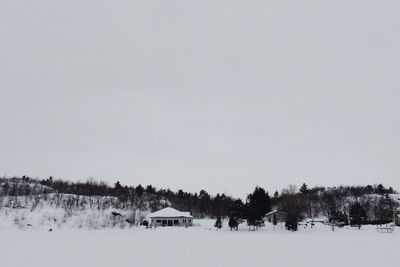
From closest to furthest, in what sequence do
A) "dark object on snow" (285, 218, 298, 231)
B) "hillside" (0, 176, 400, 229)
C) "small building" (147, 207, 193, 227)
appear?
"dark object on snow" (285, 218, 298, 231) < "hillside" (0, 176, 400, 229) < "small building" (147, 207, 193, 227)

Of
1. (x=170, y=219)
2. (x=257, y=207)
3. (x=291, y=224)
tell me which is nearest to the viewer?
(x=291, y=224)

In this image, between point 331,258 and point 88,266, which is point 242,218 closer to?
point 331,258

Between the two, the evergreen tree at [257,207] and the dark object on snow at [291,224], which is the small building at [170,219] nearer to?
the evergreen tree at [257,207]

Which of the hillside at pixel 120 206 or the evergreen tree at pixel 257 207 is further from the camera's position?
the hillside at pixel 120 206

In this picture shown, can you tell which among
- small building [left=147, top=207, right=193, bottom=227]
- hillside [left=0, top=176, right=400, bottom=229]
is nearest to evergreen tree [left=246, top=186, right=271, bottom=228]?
hillside [left=0, top=176, right=400, bottom=229]

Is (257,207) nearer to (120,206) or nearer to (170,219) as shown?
(170,219)

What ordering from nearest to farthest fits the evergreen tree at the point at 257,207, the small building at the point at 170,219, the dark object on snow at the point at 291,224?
the dark object on snow at the point at 291,224, the evergreen tree at the point at 257,207, the small building at the point at 170,219

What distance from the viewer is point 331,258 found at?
2231cm

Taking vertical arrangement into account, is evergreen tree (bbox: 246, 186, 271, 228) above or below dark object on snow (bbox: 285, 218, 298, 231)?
above

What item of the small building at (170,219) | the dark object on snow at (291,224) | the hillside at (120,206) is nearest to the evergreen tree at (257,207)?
the hillside at (120,206)

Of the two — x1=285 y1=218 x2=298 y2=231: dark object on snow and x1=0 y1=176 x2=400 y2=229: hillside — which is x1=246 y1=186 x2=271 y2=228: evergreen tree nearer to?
x1=0 y1=176 x2=400 y2=229: hillside

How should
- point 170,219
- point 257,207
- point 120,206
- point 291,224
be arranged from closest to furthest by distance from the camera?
point 291,224
point 257,207
point 170,219
point 120,206

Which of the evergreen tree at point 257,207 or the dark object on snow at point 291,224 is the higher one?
the evergreen tree at point 257,207

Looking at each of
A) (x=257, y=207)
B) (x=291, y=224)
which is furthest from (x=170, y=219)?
(x=291, y=224)
